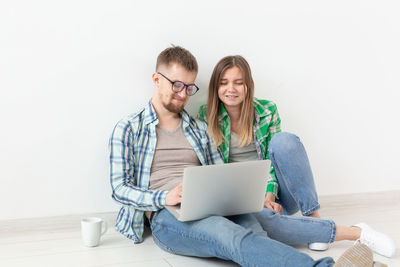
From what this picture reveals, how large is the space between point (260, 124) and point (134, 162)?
2.08 ft

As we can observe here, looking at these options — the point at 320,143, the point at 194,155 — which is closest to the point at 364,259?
the point at 194,155

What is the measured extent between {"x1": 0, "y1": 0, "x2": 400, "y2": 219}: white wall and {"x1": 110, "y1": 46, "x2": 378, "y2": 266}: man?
0.22 metres

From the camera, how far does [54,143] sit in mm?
1950

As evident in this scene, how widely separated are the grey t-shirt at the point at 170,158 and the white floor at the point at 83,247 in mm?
268

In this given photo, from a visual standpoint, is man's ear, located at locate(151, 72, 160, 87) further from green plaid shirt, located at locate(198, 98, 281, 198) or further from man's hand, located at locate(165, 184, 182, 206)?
man's hand, located at locate(165, 184, 182, 206)

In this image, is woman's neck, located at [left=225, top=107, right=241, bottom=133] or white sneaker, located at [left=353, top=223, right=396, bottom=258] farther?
woman's neck, located at [left=225, top=107, right=241, bottom=133]

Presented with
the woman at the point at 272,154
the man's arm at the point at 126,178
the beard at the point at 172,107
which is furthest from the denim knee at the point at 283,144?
the man's arm at the point at 126,178

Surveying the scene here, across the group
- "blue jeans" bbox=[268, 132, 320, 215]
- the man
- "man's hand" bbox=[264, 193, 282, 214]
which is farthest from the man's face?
"man's hand" bbox=[264, 193, 282, 214]

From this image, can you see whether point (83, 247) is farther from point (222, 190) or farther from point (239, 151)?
point (239, 151)

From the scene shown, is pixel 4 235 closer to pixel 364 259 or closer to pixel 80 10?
pixel 80 10

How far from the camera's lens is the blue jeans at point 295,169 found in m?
1.87

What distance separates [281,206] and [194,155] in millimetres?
435

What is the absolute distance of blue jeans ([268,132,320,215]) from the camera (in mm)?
1866

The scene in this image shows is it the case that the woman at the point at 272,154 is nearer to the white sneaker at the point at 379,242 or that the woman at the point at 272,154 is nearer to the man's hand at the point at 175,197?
the white sneaker at the point at 379,242
